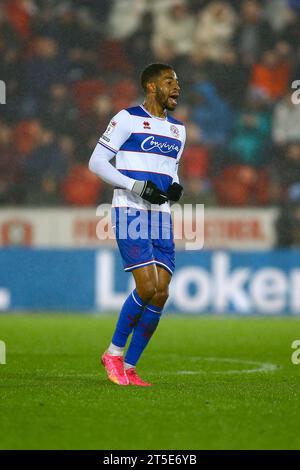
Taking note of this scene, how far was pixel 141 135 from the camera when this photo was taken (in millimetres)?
7113

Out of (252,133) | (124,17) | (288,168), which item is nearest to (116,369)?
(288,168)

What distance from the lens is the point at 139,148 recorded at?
7133 millimetres

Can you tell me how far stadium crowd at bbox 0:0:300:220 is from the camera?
15.7 meters

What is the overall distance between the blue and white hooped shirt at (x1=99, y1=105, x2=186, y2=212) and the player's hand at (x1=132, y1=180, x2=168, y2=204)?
0.71 ft

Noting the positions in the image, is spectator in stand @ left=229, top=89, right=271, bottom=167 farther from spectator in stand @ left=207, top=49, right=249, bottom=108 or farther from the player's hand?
the player's hand

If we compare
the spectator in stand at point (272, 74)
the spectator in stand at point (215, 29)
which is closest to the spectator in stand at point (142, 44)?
the spectator in stand at point (215, 29)

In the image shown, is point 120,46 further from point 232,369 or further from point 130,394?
point 130,394

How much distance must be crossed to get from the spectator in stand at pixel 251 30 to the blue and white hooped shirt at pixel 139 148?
10.1 metres

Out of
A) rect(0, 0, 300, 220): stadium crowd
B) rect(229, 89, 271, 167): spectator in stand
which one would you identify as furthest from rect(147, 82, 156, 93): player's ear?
rect(229, 89, 271, 167): spectator in stand

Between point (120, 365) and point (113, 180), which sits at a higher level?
point (113, 180)

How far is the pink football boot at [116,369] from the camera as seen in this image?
6945mm

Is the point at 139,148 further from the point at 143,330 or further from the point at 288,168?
the point at 288,168
